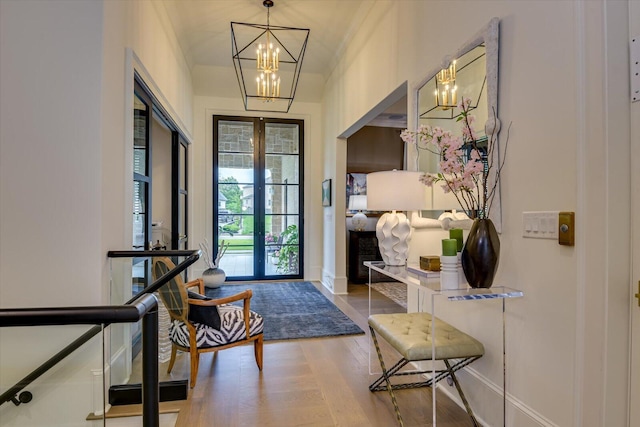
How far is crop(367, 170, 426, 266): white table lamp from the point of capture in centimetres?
232

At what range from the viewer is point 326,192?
5789 millimetres

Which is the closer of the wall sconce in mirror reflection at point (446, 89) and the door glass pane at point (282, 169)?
the wall sconce in mirror reflection at point (446, 89)

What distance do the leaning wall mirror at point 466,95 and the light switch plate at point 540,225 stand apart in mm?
177

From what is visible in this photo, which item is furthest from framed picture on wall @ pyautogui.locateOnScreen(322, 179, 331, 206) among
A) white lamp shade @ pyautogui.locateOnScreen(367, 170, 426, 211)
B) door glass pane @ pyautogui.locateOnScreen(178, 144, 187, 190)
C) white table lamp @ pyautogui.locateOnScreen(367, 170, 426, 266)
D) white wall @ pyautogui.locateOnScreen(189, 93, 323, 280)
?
white lamp shade @ pyautogui.locateOnScreen(367, 170, 426, 211)

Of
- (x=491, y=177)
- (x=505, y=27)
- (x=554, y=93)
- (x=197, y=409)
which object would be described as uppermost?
(x=505, y=27)

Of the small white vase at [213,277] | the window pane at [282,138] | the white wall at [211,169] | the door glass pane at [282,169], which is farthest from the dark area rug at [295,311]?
the window pane at [282,138]

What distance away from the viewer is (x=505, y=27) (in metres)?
1.85

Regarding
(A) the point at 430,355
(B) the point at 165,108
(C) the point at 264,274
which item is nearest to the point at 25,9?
(B) the point at 165,108

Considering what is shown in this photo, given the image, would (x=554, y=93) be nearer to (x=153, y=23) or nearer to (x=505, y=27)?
(x=505, y=27)

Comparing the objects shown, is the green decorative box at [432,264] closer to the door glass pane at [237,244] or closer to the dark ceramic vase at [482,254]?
the dark ceramic vase at [482,254]

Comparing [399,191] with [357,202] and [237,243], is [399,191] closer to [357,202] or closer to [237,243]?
[357,202]

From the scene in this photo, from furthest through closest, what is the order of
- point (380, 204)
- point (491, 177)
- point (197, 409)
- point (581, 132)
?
1. point (380, 204)
2. point (197, 409)
3. point (491, 177)
4. point (581, 132)

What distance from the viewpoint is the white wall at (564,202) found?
1312 mm

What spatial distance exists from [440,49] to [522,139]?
43.4 inches
